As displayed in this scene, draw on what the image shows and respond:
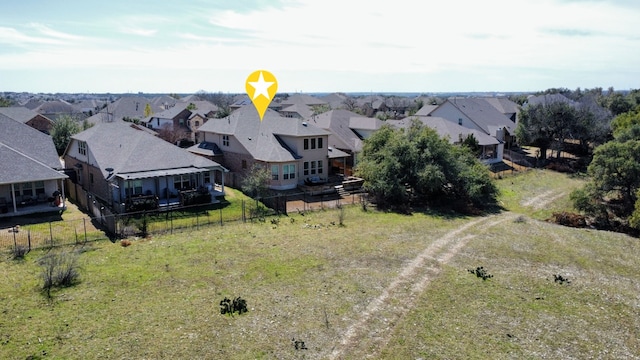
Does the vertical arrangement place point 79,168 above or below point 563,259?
above

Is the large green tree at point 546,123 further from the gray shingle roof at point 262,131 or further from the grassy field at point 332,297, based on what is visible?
the gray shingle roof at point 262,131

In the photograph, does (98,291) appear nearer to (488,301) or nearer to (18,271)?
(18,271)

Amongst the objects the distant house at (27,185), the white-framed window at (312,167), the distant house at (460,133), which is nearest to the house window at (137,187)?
the distant house at (27,185)

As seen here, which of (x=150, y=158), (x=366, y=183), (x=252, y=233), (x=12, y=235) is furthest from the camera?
(x=366, y=183)

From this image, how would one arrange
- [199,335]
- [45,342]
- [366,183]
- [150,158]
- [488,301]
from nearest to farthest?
[45,342]
[199,335]
[488,301]
[150,158]
[366,183]

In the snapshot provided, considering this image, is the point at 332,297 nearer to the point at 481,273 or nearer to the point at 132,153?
the point at 481,273

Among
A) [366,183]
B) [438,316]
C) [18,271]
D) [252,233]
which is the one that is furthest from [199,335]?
[366,183]
